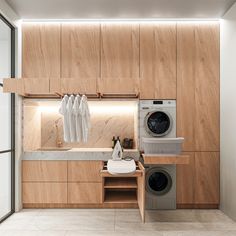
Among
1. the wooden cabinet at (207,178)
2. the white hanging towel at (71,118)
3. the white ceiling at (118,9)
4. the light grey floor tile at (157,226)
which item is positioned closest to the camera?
the light grey floor tile at (157,226)

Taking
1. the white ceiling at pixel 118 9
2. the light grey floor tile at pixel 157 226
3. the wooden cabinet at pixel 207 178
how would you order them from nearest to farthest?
1. the light grey floor tile at pixel 157 226
2. the white ceiling at pixel 118 9
3. the wooden cabinet at pixel 207 178

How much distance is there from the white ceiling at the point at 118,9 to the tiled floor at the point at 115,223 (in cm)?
296

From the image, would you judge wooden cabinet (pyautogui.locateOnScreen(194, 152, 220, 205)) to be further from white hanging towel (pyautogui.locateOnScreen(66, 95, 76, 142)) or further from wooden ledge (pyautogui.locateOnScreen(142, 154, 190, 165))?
white hanging towel (pyautogui.locateOnScreen(66, 95, 76, 142))

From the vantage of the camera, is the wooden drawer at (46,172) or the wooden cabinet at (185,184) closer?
the wooden drawer at (46,172)

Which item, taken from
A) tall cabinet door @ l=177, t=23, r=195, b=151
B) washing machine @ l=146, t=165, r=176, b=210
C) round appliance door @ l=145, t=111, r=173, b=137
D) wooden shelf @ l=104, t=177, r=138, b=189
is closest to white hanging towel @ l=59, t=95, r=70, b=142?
wooden shelf @ l=104, t=177, r=138, b=189

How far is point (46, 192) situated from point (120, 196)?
3.80 ft

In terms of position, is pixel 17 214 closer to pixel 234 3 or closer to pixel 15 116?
pixel 15 116

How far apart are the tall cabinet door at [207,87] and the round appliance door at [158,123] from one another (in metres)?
0.47

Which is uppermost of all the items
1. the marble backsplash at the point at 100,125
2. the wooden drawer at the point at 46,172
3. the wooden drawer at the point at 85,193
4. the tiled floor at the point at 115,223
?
the marble backsplash at the point at 100,125

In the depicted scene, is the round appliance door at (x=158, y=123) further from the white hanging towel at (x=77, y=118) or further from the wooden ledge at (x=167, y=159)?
the white hanging towel at (x=77, y=118)

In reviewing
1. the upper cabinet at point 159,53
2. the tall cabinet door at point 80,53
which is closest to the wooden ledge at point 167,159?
the upper cabinet at point 159,53

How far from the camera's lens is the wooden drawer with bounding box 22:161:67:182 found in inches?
166

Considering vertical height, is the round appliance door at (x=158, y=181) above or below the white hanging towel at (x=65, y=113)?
below

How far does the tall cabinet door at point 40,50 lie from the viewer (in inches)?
174
